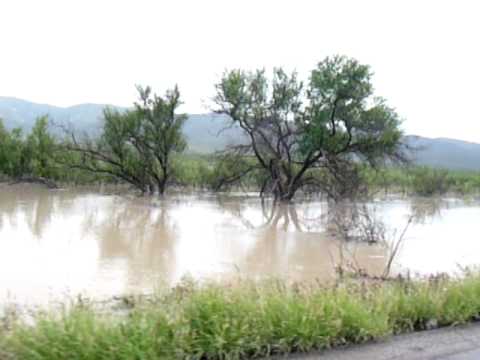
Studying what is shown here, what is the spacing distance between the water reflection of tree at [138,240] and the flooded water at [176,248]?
0.08 feet

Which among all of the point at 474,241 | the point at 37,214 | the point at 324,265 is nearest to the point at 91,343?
the point at 324,265

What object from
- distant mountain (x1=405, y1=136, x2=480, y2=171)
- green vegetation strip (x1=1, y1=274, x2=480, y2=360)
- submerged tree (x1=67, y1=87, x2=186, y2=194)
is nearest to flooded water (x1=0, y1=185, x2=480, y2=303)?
green vegetation strip (x1=1, y1=274, x2=480, y2=360)

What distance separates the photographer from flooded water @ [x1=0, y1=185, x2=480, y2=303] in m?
9.23

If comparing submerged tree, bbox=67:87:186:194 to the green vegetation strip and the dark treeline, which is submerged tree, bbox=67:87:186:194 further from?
the green vegetation strip

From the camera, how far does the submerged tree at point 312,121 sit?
28.8m

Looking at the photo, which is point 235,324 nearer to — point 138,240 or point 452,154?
point 138,240

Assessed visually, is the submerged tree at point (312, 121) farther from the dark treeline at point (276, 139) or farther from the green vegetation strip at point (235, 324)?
the green vegetation strip at point (235, 324)

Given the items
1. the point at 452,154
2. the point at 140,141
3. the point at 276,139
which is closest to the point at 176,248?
the point at 276,139

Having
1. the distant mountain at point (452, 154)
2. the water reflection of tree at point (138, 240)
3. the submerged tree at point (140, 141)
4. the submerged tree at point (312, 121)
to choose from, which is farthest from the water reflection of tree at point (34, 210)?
the distant mountain at point (452, 154)

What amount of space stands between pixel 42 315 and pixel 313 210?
2264cm

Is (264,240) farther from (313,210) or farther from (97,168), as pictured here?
(97,168)

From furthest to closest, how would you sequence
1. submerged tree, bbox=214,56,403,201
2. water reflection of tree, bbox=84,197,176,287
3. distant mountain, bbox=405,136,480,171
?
distant mountain, bbox=405,136,480,171 < submerged tree, bbox=214,56,403,201 < water reflection of tree, bbox=84,197,176,287

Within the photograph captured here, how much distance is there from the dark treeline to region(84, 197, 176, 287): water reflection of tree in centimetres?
855

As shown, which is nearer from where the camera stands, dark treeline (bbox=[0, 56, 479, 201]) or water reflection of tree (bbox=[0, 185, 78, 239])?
water reflection of tree (bbox=[0, 185, 78, 239])
